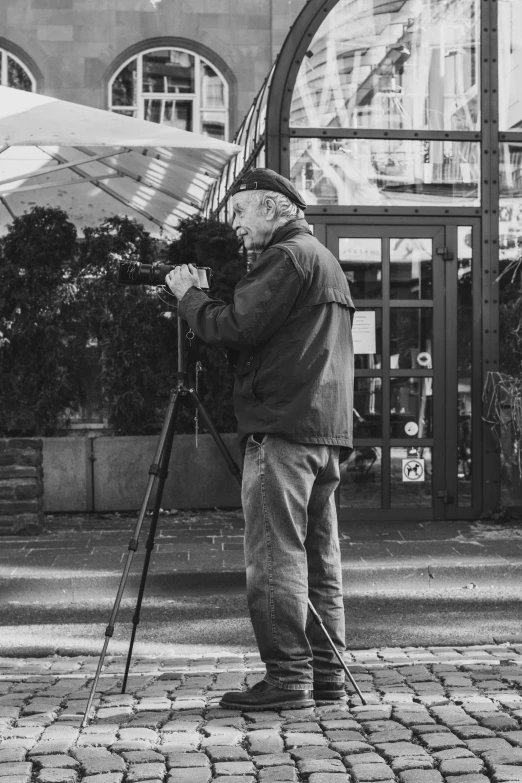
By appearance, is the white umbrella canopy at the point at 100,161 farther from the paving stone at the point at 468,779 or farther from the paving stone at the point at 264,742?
the paving stone at the point at 468,779

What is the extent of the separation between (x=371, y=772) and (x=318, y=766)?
148 mm

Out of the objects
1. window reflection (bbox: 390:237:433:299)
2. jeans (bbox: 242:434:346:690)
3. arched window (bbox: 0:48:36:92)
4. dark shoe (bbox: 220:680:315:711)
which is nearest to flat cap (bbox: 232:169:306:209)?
jeans (bbox: 242:434:346:690)

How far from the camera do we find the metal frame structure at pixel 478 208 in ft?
28.6

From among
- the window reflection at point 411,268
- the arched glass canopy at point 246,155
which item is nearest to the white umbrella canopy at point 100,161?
the arched glass canopy at point 246,155

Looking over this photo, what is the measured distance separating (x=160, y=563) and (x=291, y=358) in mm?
3086

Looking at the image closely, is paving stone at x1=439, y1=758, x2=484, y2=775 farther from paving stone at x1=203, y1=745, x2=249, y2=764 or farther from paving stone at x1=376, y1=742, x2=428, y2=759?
paving stone at x1=203, y1=745, x2=249, y2=764

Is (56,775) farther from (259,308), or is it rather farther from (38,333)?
(38,333)

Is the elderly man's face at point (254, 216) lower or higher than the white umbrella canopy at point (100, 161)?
lower

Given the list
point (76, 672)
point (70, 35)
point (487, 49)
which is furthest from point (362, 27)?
point (70, 35)

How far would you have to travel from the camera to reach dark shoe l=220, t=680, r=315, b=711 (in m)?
3.94

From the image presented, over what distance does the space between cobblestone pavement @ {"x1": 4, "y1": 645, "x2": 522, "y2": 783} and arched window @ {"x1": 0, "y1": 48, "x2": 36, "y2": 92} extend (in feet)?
46.4

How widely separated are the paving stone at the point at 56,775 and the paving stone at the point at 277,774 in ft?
1.66

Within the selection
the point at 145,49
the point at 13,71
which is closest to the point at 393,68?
the point at 145,49

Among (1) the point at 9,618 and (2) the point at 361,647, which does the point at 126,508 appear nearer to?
(1) the point at 9,618
